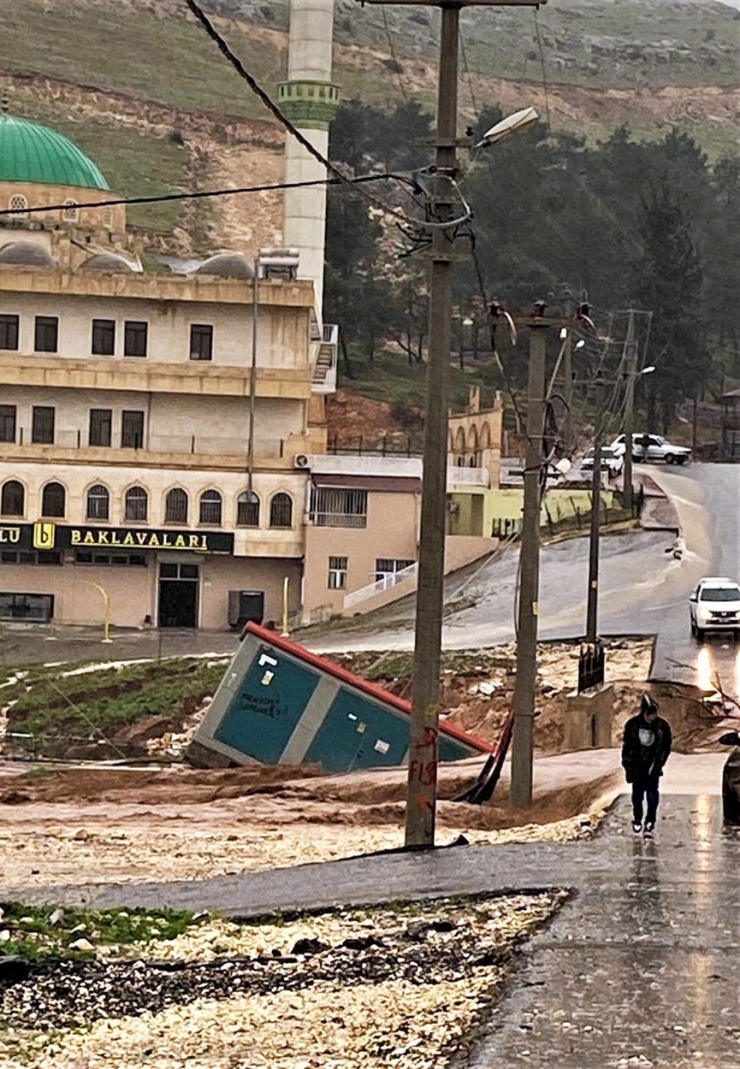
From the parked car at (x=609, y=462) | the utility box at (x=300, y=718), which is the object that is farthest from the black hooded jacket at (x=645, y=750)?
the parked car at (x=609, y=462)

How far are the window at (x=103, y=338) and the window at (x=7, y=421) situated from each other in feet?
10.6

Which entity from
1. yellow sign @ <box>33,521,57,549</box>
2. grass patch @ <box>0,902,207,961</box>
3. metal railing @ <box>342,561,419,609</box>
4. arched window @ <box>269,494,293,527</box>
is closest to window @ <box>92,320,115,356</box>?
yellow sign @ <box>33,521,57,549</box>

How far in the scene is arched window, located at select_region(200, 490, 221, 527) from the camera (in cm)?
7219

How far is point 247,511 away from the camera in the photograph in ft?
237

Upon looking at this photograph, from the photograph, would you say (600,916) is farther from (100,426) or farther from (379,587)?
(100,426)

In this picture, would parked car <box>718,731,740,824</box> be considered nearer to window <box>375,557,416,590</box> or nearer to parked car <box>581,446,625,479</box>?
window <box>375,557,416,590</box>

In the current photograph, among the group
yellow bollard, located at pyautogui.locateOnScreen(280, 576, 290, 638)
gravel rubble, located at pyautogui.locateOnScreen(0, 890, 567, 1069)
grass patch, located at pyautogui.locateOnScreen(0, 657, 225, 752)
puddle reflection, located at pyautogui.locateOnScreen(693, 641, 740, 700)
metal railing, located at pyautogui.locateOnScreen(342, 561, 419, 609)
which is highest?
gravel rubble, located at pyautogui.locateOnScreen(0, 890, 567, 1069)

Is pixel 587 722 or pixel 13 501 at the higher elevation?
pixel 13 501

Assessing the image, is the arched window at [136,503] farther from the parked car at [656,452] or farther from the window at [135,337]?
the parked car at [656,452]

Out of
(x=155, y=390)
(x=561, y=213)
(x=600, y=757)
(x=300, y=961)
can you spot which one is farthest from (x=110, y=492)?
(x=300, y=961)

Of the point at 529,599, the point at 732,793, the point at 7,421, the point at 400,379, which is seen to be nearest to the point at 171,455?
the point at 7,421

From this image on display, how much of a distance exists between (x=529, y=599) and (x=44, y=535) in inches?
1798

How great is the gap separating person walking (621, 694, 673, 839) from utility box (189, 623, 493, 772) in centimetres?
1495

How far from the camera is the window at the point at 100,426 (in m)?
74.2
